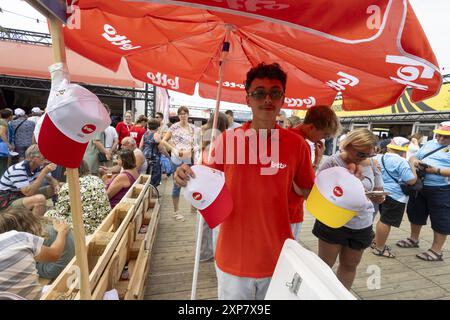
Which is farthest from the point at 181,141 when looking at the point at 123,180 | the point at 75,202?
the point at 75,202

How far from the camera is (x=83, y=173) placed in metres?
2.99

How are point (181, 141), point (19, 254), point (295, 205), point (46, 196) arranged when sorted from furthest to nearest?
1. point (181, 141)
2. point (46, 196)
3. point (295, 205)
4. point (19, 254)

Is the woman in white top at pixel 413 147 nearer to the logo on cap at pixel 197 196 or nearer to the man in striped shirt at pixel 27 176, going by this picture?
the logo on cap at pixel 197 196

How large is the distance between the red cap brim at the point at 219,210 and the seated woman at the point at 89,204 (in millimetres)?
1759

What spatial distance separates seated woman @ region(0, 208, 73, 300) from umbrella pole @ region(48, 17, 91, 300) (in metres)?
0.52

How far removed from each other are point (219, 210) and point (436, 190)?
3.79 m

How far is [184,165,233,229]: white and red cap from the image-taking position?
1.31 metres

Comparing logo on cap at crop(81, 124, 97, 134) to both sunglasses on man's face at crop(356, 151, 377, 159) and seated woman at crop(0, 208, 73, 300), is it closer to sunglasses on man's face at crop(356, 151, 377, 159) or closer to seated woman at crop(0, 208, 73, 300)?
seated woman at crop(0, 208, 73, 300)

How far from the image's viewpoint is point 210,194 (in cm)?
131

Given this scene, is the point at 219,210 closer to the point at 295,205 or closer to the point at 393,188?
the point at 295,205

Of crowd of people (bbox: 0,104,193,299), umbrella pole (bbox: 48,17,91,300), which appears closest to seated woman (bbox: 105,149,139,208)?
crowd of people (bbox: 0,104,193,299)

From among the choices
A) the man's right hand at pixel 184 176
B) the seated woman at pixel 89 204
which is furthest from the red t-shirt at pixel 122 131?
the man's right hand at pixel 184 176
